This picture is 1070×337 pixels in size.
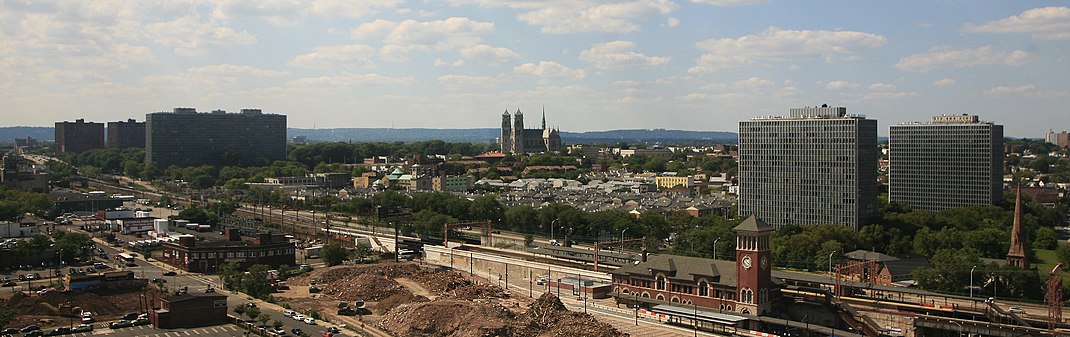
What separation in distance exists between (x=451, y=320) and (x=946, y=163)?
82.9 m

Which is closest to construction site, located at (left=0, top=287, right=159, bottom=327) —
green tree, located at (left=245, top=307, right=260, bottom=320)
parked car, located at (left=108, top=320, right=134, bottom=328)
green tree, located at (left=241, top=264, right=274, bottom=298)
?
parked car, located at (left=108, top=320, right=134, bottom=328)

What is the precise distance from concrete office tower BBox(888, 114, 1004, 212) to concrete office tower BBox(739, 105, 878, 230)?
2464cm

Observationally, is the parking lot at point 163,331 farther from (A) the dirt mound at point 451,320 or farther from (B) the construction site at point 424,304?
(A) the dirt mound at point 451,320

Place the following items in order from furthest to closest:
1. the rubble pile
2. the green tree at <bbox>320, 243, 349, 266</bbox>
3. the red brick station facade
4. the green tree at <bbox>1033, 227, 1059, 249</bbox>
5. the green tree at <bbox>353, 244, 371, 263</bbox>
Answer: the green tree at <bbox>1033, 227, 1059, 249</bbox> < the green tree at <bbox>353, 244, 371, 263</bbox> < the green tree at <bbox>320, 243, 349, 266</bbox> < the rubble pile < the red brick station facade

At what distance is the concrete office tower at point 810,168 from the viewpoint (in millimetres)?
101438

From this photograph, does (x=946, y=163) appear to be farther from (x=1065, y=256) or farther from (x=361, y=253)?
(x=361, y=253)

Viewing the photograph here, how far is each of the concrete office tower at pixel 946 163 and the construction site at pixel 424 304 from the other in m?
64.5

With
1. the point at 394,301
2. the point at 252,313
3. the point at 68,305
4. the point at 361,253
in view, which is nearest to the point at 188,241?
the point at 361,253

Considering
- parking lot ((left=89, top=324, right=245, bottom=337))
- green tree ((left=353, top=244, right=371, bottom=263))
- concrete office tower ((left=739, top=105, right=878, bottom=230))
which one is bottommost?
parking lot ((left=89, top=324, right=245, bottom=337))

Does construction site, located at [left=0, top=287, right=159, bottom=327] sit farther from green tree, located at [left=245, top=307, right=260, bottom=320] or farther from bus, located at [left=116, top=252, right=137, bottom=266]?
bus, located at [left=116, top=252, right=137, bottom=266]

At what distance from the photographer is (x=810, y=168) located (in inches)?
4107

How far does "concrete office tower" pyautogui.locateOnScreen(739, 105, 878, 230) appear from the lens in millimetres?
101438

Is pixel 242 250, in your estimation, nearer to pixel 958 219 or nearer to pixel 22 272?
pixel 22 272

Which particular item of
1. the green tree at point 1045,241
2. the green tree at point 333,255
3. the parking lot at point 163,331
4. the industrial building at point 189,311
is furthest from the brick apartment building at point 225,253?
the green tree at point 1045,241
